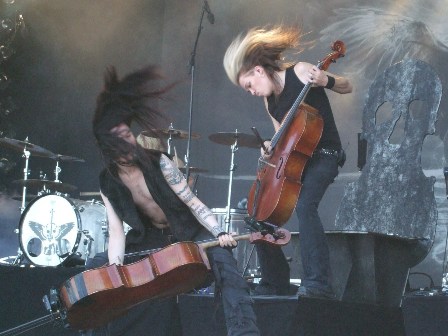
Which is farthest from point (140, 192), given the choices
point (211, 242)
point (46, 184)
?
point (46, 184)

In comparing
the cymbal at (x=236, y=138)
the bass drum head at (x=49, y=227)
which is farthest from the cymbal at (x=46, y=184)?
the cymbal at (x=236, y=138)

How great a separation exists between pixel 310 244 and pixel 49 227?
12.6 feet

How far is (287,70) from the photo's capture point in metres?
5.09

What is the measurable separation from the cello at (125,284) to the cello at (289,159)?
90 centimetres

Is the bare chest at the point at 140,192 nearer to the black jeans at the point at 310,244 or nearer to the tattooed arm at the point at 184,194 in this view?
the tattooed arm at the point at 184,194

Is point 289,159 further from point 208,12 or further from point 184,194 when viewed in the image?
point 208,12

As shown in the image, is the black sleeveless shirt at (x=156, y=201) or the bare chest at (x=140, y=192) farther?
the bare chest at (x=140, y=192)

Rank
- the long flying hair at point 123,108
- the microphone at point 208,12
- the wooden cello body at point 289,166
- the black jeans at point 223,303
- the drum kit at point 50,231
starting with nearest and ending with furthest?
1. the black jeans at point 223,303
2. the long flying hair at point 123,108
3. the wooden cello body at point 289,166
4. the microphone at point 208,12
5. the drum kit at point 50,231

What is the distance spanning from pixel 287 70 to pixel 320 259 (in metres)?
1.34

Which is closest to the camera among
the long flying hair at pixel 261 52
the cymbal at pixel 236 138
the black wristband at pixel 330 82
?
the black wristband at pixel 330 82

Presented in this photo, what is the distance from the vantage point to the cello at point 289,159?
187 inches

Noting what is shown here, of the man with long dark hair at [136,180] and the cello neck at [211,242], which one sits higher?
the man with long dark hair at [136,180]

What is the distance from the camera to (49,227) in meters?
7.69

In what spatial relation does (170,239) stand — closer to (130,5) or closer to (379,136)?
(379,136)
